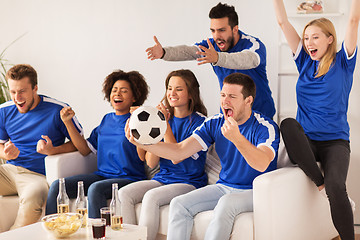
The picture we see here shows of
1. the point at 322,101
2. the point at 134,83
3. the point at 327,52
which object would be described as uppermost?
A: the point at 327,52

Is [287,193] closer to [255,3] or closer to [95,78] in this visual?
[255,3]

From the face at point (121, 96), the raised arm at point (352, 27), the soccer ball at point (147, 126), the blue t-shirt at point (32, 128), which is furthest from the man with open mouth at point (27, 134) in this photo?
the raised arm at point (352, 27)

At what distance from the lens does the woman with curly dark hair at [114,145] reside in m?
3.42

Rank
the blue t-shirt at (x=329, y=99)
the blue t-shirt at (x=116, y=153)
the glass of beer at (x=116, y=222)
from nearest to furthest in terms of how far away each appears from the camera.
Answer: the glass of beer at (x=116, y=222), the blue t-shirt at (x=329, y=99), the blue t-shirt at (x=116, y=153)

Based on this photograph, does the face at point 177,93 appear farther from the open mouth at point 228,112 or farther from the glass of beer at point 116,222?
the glass of beer at point 116,222

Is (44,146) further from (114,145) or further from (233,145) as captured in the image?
(233,145)

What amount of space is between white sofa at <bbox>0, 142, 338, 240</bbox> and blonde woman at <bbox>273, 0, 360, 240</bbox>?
115mm

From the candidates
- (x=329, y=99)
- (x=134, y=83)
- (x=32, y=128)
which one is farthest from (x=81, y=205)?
(x=329, y=99)

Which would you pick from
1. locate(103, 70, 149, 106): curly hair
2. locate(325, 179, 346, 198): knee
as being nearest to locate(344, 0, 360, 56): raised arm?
locate(325, 179, 346, 198): knee

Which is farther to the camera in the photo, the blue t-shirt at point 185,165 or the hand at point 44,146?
the hand at point 44,146

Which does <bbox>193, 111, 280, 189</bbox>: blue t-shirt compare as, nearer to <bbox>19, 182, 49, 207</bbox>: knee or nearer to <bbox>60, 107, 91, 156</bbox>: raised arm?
<bbox>60, 107, 91, 156</bbox>: raised arm

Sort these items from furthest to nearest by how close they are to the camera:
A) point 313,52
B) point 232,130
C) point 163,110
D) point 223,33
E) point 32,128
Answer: point 32,128 → point 223,33 → point 163,110 → point 313,52 → point 232,130

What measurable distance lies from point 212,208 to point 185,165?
420 millimetres

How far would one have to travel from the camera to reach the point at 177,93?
10.8 ft
